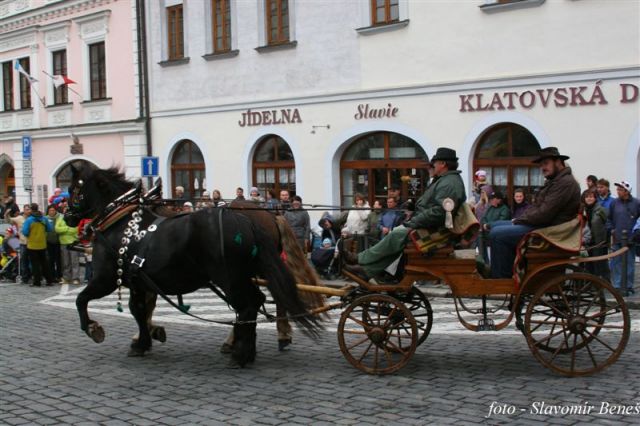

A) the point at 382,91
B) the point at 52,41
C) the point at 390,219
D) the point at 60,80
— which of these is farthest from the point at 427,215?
the point at 52,41

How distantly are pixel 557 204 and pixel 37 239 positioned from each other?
1211cm

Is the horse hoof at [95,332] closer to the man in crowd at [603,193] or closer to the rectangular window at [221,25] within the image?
the man in crowd at [603,193]

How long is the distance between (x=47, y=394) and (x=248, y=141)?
14337mm

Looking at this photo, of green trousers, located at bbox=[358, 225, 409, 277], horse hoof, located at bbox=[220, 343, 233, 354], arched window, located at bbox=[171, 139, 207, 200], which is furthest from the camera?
arched window, located at bbox=[171, 139, 207, 200]

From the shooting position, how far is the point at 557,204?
7285mm

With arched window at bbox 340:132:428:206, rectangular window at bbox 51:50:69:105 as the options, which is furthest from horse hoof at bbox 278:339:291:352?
rectangular window at bbox 51:50:69:105

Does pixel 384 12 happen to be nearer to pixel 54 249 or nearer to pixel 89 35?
pixel 54 249

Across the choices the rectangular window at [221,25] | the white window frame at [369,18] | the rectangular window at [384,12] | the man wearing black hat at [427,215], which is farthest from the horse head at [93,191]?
the rectangular window at [221,25]

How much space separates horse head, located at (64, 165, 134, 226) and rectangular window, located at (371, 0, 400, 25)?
999cm

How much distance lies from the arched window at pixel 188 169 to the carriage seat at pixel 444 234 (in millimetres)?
15726

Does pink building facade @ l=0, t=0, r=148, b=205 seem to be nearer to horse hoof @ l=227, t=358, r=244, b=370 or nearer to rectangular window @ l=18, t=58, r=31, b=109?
rectangular window @ l=18, t=58, r=31, b=109

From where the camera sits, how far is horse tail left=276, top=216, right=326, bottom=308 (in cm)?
830

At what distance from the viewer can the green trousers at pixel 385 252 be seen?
7.50m

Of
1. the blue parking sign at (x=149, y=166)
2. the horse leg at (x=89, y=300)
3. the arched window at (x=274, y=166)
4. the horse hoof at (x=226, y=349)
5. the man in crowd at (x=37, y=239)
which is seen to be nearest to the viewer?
the horse leg at (x=89, y=300)
